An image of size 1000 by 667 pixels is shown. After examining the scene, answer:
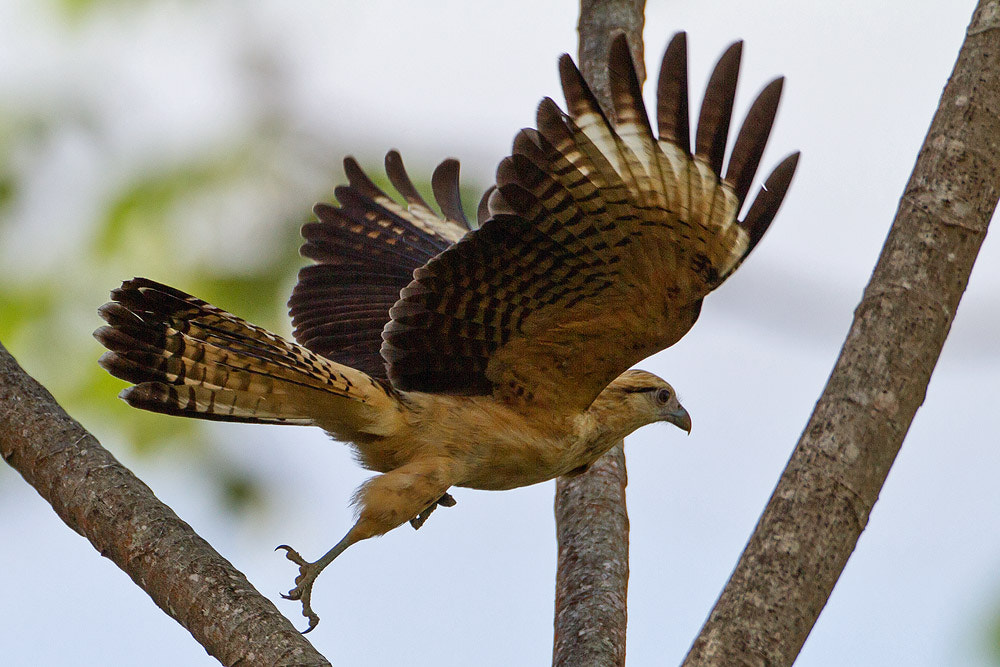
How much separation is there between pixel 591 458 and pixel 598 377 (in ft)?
1.50

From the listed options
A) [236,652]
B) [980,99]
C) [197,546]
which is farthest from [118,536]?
[980,99]

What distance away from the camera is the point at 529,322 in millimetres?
3803

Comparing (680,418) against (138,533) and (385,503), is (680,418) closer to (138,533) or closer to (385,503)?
(385,503)

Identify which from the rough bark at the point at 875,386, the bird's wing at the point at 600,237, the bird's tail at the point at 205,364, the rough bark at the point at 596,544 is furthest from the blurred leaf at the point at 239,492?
the rough bark at the point at 875,386

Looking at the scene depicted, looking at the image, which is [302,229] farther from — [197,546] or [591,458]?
[197,546]

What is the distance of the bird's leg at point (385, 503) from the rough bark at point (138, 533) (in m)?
0.86

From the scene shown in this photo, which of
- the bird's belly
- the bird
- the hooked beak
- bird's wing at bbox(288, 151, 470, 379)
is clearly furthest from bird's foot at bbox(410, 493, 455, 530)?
the hooked beak

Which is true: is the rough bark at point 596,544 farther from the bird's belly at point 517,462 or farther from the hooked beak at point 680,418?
the hooked beak at point 680,418

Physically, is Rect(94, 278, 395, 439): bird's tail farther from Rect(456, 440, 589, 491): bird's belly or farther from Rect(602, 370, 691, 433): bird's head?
Rect(602, 370, 691, 433): bird's head

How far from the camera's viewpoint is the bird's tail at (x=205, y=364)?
363cm

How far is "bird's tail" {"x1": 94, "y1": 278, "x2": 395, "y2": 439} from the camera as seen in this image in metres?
3.63

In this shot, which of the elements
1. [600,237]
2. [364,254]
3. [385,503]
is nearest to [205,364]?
[385,503]

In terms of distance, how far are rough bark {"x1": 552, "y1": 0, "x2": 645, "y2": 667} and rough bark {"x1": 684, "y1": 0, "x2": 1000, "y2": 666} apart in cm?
128

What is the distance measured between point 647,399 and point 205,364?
1930 mm
